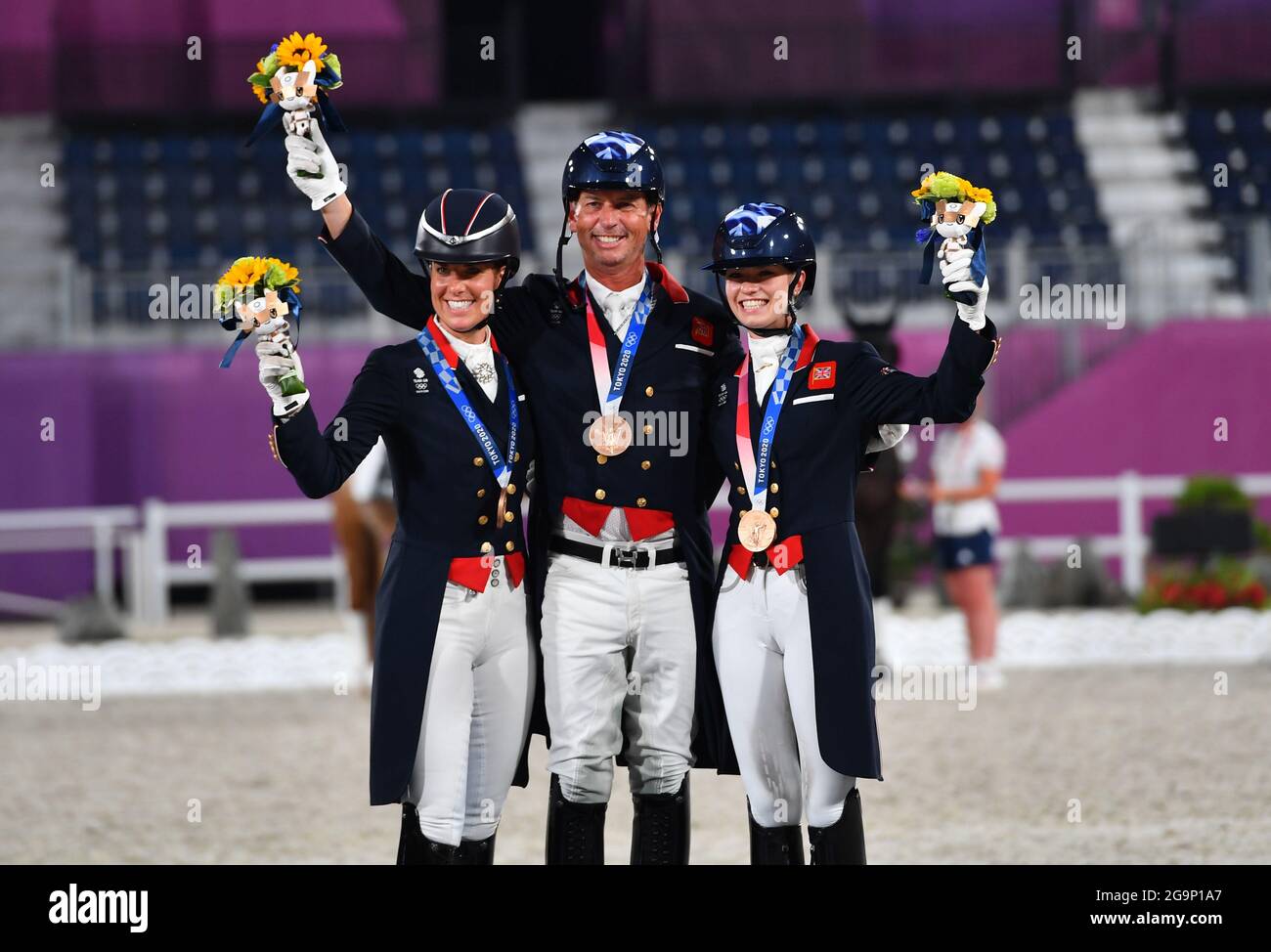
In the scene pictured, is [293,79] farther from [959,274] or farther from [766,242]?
[959,274]

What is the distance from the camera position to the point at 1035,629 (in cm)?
1132

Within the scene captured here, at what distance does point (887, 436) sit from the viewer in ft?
13.3

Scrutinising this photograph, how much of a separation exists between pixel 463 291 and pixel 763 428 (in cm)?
73

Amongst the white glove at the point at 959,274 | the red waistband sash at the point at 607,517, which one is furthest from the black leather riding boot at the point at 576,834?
the white glove at the point at 959,274

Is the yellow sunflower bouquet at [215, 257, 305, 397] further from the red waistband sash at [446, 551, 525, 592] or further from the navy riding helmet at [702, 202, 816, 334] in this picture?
the navy riding helmet at [702, 202, 816, 334]

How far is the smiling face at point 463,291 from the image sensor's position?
3.99 meters

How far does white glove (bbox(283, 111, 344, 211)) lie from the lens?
3.95m

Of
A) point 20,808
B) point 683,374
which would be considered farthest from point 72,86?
point 683,374

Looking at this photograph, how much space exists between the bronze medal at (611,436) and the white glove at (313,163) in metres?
0.81

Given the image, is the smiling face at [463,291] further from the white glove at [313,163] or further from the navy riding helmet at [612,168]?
the white glove at [313,163]

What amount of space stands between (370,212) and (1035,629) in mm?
7661

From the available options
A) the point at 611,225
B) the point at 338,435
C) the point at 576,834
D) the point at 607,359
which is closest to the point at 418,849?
the point at 576,834

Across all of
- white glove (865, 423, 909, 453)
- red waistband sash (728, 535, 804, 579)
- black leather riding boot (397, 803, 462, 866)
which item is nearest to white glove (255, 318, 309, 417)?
black leather riding boot (397, 803, 462, 866)

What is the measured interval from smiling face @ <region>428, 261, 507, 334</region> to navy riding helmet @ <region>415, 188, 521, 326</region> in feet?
0.09
